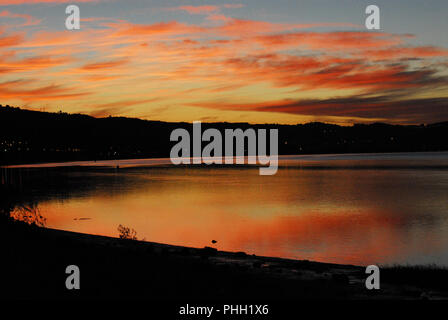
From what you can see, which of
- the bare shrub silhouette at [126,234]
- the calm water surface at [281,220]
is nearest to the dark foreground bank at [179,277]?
the bare shrub silhouette at [126,234]

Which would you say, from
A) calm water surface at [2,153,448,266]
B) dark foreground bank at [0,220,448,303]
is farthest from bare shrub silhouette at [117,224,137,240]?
dark foreground bank at [0,220,448,303]

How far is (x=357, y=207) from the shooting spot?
4497 cm

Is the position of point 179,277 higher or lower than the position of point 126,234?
lower

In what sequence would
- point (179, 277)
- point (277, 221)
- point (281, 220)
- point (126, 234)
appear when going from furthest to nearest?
1. point (281, 220)
2. point (277, 221)
3. point (126, 234)
4. point (179, 277)

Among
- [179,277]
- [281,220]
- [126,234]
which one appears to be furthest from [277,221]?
[179,277]

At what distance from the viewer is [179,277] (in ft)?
39.2

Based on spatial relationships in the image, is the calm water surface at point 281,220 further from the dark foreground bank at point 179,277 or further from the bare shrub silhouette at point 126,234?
the dark foreground bank at point 179,277

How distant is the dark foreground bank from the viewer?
10398 mm

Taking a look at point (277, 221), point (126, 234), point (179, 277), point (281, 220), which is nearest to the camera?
point (179, 277)

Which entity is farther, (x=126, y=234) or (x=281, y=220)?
(x=281, y=220)

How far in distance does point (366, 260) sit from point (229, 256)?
23.4ft

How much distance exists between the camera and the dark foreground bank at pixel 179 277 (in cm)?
1040

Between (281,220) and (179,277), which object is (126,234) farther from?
(281,220)

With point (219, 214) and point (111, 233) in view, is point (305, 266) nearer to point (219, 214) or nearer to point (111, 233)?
point (111, 233)
